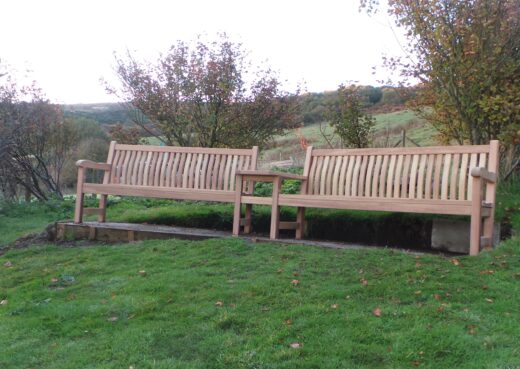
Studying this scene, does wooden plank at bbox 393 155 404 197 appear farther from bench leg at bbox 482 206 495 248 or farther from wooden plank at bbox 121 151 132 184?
wooden plank at bbox 121 151 132 184

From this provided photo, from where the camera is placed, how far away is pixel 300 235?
6.29 meters

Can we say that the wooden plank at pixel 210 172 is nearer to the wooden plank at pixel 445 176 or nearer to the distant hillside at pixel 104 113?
the wooden plank at pixel 445 176

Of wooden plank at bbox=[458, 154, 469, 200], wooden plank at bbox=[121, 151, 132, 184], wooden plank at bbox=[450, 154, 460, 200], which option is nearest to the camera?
wooden plank at bbox=[458, 154, 469, 200]

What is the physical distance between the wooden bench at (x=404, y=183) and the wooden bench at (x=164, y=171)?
0.85 m

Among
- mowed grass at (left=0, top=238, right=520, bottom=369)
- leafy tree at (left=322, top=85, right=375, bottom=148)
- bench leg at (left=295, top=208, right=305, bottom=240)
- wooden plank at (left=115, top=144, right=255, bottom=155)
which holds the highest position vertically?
leafy tree at (left=322, top=85, right=375, bottom=148)

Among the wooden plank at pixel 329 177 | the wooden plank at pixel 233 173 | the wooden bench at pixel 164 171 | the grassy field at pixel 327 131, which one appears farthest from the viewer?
the grassy field at pixel 327 131

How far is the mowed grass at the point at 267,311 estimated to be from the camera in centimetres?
289

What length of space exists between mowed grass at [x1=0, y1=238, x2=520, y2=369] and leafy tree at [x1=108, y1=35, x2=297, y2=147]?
22.0 feet

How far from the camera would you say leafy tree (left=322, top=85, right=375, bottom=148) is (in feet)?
33.1

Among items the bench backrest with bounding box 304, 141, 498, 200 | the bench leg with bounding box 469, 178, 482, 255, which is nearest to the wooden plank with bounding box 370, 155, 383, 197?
the bench backrest with bounding box 304, 141, 498, 200

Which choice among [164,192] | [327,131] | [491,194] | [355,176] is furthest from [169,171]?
[327,131]

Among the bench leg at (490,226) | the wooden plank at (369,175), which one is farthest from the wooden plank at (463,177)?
the wooden plank at (369,175)

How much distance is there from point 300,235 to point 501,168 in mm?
3958

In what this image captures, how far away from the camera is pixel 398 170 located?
19.4ft
